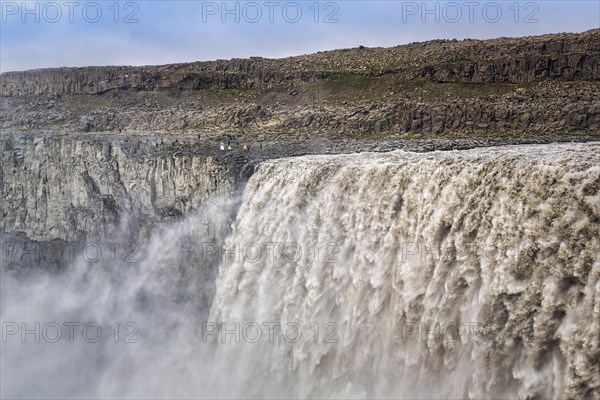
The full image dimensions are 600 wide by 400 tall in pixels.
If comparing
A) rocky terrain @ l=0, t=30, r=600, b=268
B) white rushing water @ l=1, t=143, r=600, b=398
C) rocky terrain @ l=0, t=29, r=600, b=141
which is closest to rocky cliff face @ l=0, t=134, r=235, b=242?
rocky terrain @ l=0, t=30, r=600, b=268

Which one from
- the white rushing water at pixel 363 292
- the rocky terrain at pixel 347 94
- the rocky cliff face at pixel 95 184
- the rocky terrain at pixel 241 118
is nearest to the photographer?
the white rushing water at pixel 363 292

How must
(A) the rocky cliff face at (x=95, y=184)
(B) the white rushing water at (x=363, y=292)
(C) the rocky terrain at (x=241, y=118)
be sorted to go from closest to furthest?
(B) the white rushing water at (x=363, y=292) → (A) the rocky cliff face at (x=95, y=184) → (C) the rocky terrain at (x=241, y=118)

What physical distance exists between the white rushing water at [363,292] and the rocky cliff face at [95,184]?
164 cm

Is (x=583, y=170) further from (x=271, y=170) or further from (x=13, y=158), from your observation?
(x=13, y=158)

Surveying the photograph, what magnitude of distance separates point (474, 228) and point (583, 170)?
2.75 metres

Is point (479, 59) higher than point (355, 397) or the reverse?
higher

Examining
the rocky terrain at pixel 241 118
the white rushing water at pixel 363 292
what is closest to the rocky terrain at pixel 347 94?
the rocky terrain at pixel 241 118

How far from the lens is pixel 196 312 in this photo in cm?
2622

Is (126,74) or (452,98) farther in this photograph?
(126,74)

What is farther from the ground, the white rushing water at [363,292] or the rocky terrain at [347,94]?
the rocky terrain at [347,94]

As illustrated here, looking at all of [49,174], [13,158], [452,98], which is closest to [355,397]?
[452,98]

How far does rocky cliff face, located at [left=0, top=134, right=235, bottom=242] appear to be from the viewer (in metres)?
28.5

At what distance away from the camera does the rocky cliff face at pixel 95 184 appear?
2853 centimetres

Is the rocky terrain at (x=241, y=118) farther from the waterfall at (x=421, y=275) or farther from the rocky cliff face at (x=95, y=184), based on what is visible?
the waterfall at (x=421, y=275)
